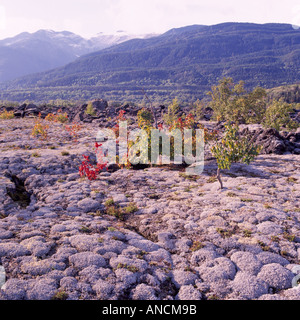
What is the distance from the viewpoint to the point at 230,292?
8234mm

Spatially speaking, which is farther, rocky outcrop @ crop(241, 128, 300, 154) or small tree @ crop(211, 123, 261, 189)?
rocky outcrop @ crop(241, 128, 300, 154)

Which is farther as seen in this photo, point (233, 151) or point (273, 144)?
point (273, 144)

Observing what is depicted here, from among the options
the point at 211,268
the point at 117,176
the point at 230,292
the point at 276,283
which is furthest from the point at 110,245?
the point at 117,176

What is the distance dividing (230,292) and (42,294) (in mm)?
6114

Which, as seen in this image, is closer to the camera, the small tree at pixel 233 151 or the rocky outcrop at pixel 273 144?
the small tree at pixel 233 151

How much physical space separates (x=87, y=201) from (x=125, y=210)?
2.61 metres

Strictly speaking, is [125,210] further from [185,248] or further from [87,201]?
[185,248]

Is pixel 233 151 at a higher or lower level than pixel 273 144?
higher

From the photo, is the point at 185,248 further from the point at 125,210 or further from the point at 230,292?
the point at 125,210

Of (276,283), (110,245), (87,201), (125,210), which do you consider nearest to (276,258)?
(276,283)

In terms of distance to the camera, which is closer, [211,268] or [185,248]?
[211,268]
